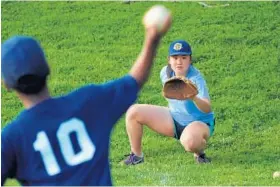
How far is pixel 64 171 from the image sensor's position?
356 centimetres

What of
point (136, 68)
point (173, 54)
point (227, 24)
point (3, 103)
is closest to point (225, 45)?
point (227, 24)

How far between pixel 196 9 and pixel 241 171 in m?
5.45

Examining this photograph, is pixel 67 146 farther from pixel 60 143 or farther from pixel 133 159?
pixel 133 159

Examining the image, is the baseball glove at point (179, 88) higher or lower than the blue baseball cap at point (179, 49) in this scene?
lower

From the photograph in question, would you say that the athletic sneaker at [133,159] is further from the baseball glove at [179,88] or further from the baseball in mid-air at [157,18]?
the baseball in mid-air at [157,18]

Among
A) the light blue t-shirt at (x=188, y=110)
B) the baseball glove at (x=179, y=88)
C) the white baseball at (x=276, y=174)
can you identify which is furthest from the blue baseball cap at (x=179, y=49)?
the white baseball at (x=276, y=174)

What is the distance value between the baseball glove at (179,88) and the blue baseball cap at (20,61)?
3899mm

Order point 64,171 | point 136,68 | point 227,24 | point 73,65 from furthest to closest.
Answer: point 227,24, point 73,65, point 136,68, point 64,171

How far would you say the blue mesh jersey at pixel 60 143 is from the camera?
11.5ft

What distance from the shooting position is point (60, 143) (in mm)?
3568

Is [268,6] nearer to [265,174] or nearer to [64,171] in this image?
[265,174]

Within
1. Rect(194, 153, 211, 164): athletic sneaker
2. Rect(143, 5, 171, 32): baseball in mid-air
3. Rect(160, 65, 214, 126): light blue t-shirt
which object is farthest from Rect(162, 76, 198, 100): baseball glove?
Rect(143, 5, 171, 32): baseball in mid-air

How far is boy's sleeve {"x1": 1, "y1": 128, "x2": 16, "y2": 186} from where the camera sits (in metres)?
3.48

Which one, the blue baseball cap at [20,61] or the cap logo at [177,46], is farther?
the cap logo at [177,46]
